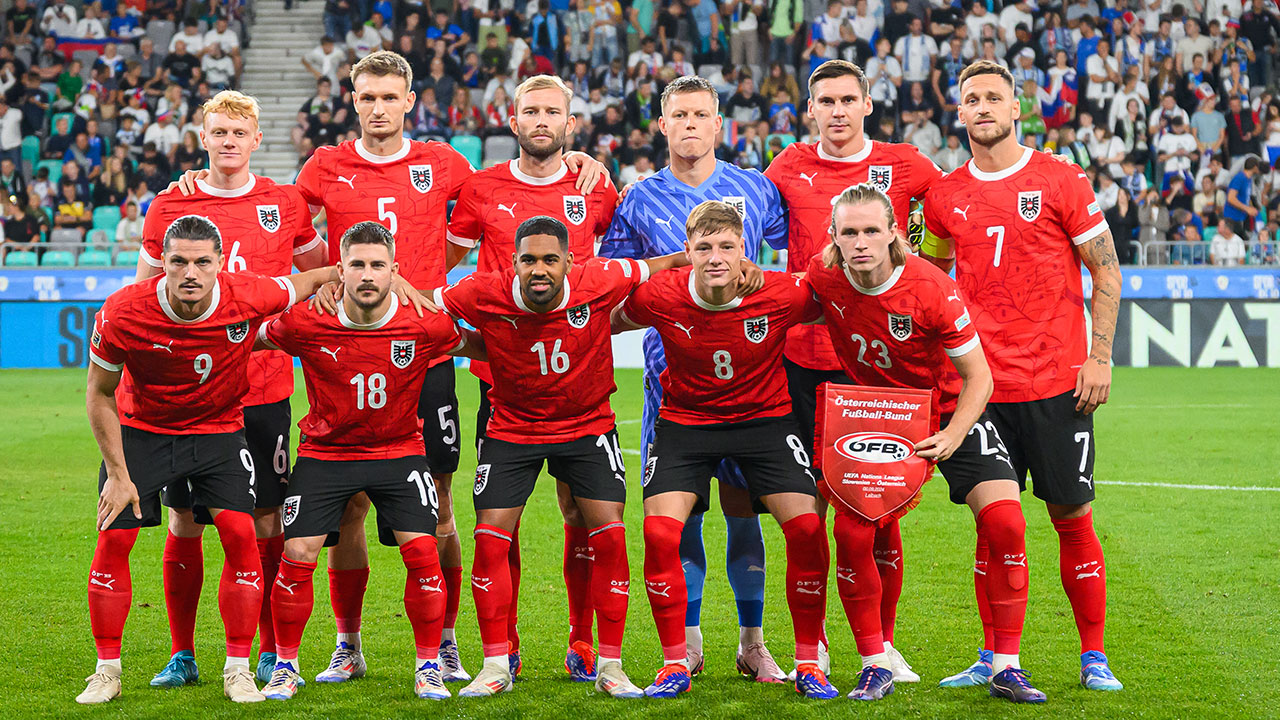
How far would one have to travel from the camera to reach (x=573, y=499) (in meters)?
5.12

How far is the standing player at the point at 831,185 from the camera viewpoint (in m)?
5.20

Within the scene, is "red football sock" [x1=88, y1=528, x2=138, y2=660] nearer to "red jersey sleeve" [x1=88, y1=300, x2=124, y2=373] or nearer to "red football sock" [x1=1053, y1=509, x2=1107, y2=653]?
"red jersey sleeve" [x1=88, y1=300, x2=124, y2=373]

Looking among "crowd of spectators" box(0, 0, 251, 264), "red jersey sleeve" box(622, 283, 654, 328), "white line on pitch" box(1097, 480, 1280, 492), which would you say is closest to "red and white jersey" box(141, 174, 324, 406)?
"red jersey sleeve" box(622, 283, 654, 328)

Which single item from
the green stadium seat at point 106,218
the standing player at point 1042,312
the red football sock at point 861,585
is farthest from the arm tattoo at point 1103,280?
the green stadium seat at point 106,218

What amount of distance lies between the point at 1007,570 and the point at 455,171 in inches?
112

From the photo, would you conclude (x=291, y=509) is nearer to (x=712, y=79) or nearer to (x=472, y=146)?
(x=472, y=146)

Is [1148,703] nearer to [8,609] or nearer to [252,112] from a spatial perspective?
[252,112]

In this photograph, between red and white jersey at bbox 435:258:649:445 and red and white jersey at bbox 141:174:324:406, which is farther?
red and white jersey at bbox 141:174:324:406

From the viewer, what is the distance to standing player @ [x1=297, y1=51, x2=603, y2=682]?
17.5ft

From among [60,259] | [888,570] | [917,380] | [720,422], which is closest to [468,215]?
[720,422]

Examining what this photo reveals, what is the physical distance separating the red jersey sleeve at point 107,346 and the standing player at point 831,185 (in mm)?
2632

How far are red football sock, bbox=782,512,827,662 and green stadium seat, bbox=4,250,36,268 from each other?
48.7 ft

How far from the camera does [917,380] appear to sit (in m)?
4.89

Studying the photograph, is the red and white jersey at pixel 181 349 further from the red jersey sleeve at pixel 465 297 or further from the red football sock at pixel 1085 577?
the red football sock at pixel 1085 577
